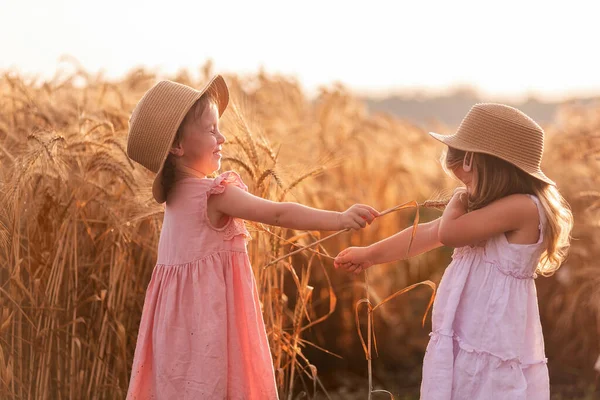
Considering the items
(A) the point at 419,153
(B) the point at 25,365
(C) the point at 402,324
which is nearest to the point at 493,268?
(B) the point at 25,365

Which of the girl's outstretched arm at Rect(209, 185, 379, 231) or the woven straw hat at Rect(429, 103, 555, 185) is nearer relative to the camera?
the girl's outstretched arm at Rect(209, 185, 379, 231)

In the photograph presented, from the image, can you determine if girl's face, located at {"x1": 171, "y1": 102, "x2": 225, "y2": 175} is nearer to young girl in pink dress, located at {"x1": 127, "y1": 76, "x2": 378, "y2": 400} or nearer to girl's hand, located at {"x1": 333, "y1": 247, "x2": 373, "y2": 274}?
young girl in pink dress, located at {"x1": 127, "y1": 76, "x2": 378, "y2": 400}

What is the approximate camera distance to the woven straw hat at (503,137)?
312 cm

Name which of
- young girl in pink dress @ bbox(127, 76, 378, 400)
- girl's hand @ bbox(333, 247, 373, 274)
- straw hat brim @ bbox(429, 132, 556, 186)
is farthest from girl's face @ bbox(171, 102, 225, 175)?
straw hat brim @ bbox(429, 132, 556, 186)

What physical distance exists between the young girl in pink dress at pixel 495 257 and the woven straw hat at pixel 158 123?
0.89 meters

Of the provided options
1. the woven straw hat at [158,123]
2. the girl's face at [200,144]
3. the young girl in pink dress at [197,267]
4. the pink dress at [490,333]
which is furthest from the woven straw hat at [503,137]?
the woven straw hat at [158,123]

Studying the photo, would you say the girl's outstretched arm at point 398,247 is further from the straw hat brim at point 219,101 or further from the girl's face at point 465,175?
the straw hat brim at point 219,101

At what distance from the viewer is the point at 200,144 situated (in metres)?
3.15

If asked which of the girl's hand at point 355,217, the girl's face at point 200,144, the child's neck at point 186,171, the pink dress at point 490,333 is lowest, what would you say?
the pink dress at point 490,333

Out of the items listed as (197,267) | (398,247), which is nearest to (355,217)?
(398,247)

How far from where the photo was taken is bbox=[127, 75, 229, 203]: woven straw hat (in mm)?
3109

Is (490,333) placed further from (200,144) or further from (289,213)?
(200,144)

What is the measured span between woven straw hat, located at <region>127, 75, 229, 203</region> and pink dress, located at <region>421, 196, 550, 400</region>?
1.07 m

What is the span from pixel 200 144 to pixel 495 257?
3.46 feet
